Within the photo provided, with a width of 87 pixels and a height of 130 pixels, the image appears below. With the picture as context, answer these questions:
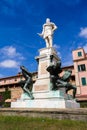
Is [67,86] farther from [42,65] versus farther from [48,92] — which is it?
[42,65]

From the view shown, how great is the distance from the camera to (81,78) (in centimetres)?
4100

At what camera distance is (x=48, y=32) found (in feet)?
49.5

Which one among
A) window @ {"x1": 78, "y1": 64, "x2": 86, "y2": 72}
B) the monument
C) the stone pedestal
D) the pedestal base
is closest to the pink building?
window @ {"x1": 78, "y1": 64, "x2": 86, "y2": 72}

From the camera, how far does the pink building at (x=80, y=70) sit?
39688mm

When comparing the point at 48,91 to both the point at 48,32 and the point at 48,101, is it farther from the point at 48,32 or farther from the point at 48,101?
the point at 48,32

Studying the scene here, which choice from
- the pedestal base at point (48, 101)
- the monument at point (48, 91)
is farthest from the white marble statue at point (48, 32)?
the pedestal base at point (48, 101)

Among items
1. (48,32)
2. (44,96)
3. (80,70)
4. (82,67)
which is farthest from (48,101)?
(82,67)

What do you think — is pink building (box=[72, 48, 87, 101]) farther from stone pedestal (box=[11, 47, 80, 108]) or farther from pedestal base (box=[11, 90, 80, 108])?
pedestal base (box=[11, 90, 80, 108])

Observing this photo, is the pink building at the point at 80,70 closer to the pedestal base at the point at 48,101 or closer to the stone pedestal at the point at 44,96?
the stone pedestal at the point at 44,96

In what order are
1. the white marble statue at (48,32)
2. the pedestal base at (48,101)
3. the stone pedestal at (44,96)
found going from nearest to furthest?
the pedestal base at (48,101)
the stone pedestal at (44,96)
the white marble statue at (48,32)

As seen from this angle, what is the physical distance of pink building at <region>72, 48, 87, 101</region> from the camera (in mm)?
39688

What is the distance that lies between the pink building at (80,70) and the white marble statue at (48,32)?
85.2ft

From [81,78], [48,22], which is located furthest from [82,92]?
[48,22]

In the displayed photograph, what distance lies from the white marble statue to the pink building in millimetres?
25966
